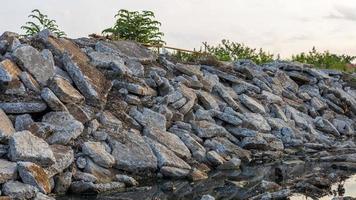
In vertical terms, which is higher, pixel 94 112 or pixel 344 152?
pixel 94 112

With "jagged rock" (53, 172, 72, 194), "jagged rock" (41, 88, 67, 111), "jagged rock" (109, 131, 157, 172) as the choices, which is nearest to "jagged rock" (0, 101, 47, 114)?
"jagged rock" (41, 88, 67, 111)

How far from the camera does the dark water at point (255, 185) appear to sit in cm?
1062

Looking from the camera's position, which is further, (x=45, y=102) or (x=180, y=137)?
(x=180, y=137)

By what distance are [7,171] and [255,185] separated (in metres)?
5.06

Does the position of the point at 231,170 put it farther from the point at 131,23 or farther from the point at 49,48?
the point at 131,23

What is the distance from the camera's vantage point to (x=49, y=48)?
590 inches

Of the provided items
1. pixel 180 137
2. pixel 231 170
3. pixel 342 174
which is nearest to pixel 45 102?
pixel 180 137

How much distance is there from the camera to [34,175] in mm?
9648

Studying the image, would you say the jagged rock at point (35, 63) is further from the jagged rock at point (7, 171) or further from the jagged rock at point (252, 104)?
the jagged rock at point (252, 104)

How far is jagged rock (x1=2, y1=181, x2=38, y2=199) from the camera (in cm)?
912

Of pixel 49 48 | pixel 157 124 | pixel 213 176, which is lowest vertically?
pixel 213 176

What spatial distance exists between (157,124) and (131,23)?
969cm

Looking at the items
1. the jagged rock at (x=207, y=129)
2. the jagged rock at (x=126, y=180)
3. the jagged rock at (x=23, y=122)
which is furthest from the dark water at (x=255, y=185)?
the jagged rock at (x=23, y=122)

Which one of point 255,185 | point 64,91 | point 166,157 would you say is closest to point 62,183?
point 166,157
